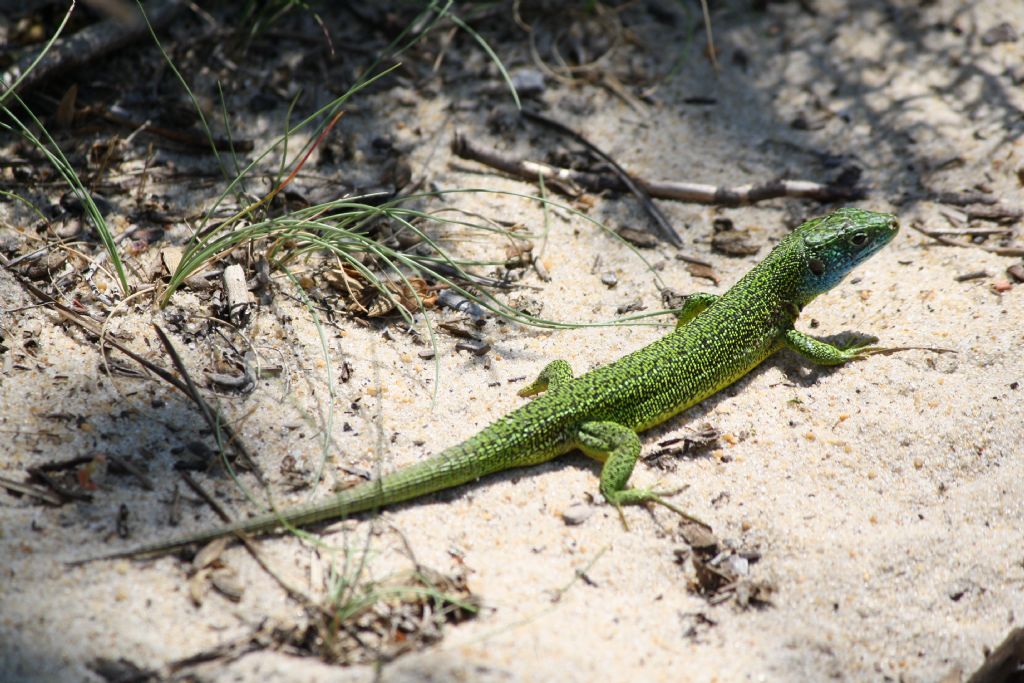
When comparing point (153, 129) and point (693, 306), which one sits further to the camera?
point (153, 129)

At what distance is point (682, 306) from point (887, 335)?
125 cm

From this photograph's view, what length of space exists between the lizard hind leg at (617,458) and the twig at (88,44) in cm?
448

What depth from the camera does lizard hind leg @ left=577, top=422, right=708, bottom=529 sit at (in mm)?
4086

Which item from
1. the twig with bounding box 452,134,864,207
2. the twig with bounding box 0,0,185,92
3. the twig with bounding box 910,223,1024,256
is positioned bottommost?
the twig with bounding box 910,223,1024,256

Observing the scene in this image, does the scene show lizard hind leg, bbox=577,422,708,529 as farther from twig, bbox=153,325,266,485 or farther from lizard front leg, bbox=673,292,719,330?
twig, bbox=153,325,266,485

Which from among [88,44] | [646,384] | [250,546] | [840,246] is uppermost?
[88,44]

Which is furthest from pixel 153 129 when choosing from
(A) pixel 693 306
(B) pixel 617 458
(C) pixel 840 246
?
(C) pixel 840 246

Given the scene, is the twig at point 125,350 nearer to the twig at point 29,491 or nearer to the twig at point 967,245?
the twig at point 29,491

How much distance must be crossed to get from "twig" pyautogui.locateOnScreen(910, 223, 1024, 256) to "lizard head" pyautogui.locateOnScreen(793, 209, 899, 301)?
2.71 ft

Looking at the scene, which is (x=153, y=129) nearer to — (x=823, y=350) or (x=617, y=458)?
(x=617, y=458)

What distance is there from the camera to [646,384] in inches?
176

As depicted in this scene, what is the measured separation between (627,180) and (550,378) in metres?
2.21

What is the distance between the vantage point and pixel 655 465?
174 inches

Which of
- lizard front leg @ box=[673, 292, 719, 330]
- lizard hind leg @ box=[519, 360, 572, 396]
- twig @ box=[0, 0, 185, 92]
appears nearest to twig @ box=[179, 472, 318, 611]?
lizard hind leg @ box=[519, 360, 572, 396]
